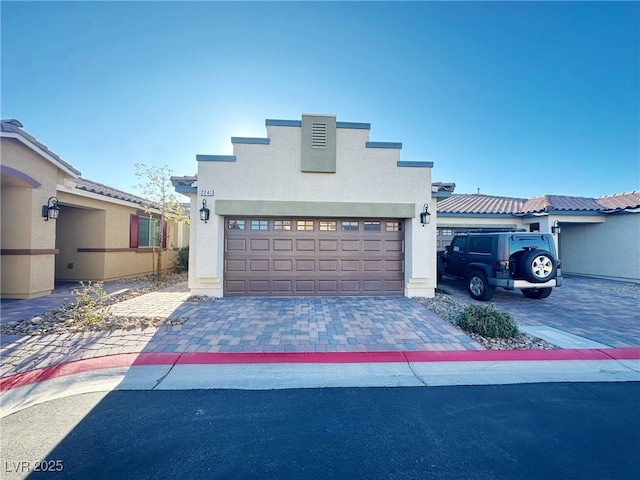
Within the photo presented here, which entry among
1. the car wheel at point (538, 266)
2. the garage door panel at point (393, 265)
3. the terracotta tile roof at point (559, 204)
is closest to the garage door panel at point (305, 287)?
the garage door panel at point (393, 265)

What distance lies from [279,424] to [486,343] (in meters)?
3.87

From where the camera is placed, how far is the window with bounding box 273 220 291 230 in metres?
8.21

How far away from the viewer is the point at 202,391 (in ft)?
11.1

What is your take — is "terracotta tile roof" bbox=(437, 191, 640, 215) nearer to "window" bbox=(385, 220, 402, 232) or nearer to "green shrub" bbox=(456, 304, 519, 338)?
"window" bbox=(385, 220, 402, 232)

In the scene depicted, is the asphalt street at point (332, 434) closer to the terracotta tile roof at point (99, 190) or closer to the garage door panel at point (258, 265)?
the garage door panel at point (258, 265)

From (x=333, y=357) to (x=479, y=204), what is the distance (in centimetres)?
1406

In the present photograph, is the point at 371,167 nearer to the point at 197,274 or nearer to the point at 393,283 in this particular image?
the point at 393,283

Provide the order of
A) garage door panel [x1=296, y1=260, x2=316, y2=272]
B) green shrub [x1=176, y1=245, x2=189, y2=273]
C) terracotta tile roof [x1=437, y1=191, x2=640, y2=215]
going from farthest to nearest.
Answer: green shrub [x1=176, y1=245, x2=189, y2=273] < terracotta tile roof [x1=437, y1=191, x2=640, y2=215] < garage door panel [x1=296, y1=260, x2=316, y2=272]

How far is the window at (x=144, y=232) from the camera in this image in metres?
11.6

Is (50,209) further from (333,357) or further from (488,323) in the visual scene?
(488,323)

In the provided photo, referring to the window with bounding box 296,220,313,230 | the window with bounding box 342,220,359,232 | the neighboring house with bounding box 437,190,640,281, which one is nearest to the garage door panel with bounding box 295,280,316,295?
the window with bounding box 296,220,313,230

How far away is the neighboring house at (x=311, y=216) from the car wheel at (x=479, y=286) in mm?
1185

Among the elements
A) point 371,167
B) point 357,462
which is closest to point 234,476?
point 357,462

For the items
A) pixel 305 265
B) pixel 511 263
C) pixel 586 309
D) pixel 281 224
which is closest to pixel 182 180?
pixel 281 224
